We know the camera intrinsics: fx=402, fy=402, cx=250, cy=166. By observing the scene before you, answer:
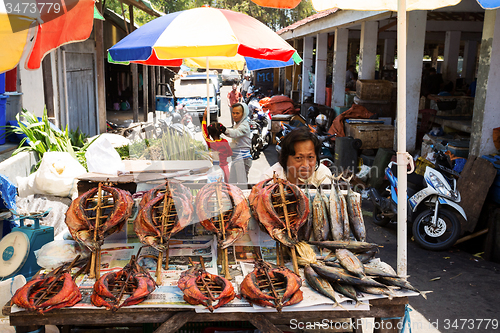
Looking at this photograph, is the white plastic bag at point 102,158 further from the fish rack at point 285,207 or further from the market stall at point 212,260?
the fish rack at point 285,207

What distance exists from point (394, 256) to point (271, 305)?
341 cm

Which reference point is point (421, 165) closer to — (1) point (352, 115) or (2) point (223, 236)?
(1) point (352, 115)

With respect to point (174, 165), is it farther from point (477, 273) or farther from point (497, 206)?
point (497, 206)

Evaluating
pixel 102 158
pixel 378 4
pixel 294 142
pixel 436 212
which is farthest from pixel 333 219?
pixel 102 158

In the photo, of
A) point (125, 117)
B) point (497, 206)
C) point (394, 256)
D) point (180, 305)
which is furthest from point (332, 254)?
point (125, 117)

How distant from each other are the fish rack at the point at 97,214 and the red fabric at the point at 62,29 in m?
0.84

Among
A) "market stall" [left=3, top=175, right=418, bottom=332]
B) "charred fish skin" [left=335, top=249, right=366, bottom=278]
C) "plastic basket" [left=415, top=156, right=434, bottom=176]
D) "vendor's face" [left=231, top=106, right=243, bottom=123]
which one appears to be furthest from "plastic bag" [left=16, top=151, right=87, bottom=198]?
"plastic basket" [left=415, top=156, right=434, bottom=176]

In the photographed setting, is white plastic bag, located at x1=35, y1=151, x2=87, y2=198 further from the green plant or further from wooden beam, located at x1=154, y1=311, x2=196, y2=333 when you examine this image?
wooden beam, located at x1=154, y1=311, x2=196, y2=333

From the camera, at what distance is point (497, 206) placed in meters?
5.00

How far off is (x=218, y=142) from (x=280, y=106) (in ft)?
29.8

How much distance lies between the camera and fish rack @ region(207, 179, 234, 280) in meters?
2.40

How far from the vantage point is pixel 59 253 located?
2.46 meters

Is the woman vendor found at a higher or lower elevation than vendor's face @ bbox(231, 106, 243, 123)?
lower

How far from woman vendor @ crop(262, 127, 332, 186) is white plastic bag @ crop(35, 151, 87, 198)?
286 centimetres
